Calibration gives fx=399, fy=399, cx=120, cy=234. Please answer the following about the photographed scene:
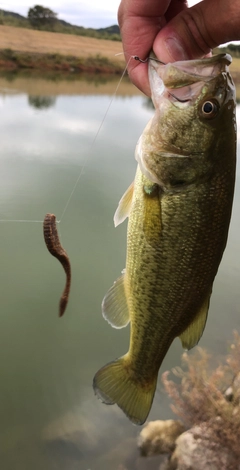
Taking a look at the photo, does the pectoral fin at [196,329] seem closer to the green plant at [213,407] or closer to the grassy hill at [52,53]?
the green plant at [213,407]

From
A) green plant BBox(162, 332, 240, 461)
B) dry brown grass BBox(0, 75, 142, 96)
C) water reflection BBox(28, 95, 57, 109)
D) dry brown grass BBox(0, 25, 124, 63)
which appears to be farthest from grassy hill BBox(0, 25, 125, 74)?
green plant BBox(162, 332, 240, 461)

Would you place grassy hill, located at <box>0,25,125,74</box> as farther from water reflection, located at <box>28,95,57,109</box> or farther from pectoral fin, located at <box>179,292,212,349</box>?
pectoral fin, located at <box>179,292,212,349</box>

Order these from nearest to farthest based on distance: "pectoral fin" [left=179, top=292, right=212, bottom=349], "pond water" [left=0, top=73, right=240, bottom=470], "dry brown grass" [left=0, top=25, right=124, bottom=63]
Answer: "pectoral fin" [left=179, top=292, right=212, bottom=349] → "pond water" [left=0, top=73, right=240, bottom=470] → "dry brown grass" [left=0, top=25, right=124, bottom=63]

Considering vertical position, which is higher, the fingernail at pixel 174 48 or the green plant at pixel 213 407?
the fingernail at pixel 174 48

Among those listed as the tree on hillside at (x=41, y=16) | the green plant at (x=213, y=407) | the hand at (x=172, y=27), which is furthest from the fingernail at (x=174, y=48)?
the tree on hillside at (x=41, y=16)

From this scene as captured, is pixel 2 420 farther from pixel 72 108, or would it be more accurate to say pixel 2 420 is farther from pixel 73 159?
pixel 72 108

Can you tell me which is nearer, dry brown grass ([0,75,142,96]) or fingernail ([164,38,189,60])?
fingernail ([164,38,189,60])

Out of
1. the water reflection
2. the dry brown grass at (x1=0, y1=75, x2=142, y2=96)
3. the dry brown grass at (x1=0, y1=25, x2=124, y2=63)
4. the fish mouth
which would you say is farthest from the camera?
the dry brown grass at (x1=0, y1=25, x2=124, y2=63)
